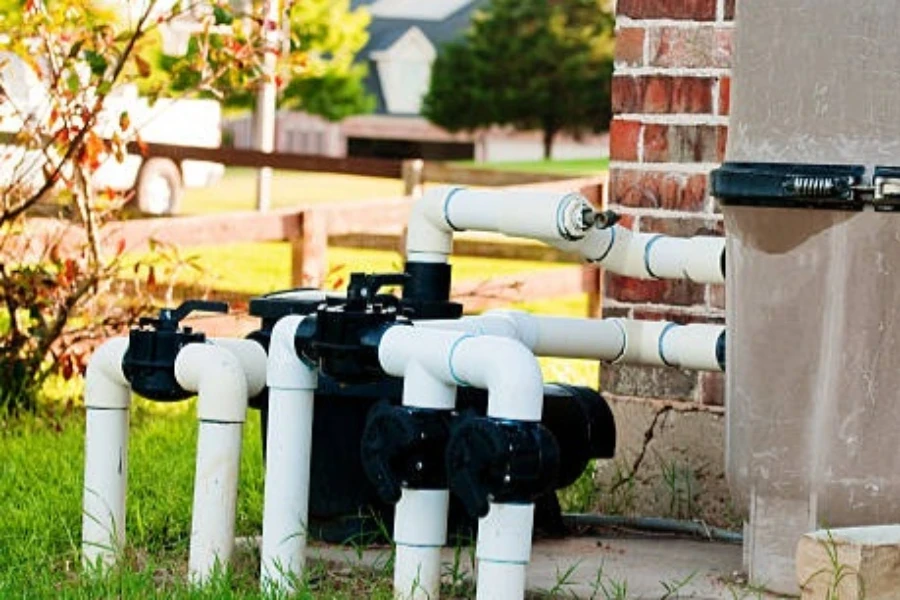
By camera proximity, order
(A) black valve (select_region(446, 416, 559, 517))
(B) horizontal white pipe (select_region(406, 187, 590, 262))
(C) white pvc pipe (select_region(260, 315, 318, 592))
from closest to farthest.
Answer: (A) black valve (select_region(446, 416, 559, 517)), (C) white pvc pipe (select_region(260, 315, 318, 592)), (B) horizontal white pipe (select_region(406, 187, 590, 262))

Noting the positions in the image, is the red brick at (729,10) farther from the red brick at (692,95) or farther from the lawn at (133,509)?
the lawn at (133,509)

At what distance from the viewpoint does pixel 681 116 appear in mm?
5914

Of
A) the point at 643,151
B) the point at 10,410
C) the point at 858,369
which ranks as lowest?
the point at 10,410

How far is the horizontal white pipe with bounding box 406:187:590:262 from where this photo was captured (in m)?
5.14

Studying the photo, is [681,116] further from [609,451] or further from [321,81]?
[321,81]

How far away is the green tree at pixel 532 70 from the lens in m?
37.0

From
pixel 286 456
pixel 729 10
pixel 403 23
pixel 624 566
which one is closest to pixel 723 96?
pixel 729 10

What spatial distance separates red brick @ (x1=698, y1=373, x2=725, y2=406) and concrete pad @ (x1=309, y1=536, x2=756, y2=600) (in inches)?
18.9

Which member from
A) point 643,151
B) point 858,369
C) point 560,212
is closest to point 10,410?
point 643,151

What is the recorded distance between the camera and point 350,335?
474cm

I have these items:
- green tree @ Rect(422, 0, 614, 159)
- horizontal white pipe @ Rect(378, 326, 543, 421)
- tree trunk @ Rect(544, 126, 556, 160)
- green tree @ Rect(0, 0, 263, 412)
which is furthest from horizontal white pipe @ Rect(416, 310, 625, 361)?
tree trunk @ Rect(544, 126, 556, 160)

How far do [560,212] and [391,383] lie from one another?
51 centimetres

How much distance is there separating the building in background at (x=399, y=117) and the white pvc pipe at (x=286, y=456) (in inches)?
1637

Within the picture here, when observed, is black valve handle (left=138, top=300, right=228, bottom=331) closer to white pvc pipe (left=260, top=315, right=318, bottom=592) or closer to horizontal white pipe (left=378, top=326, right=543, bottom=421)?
white pvc pipe (left=260, top=315, right=318, bottom=592)
